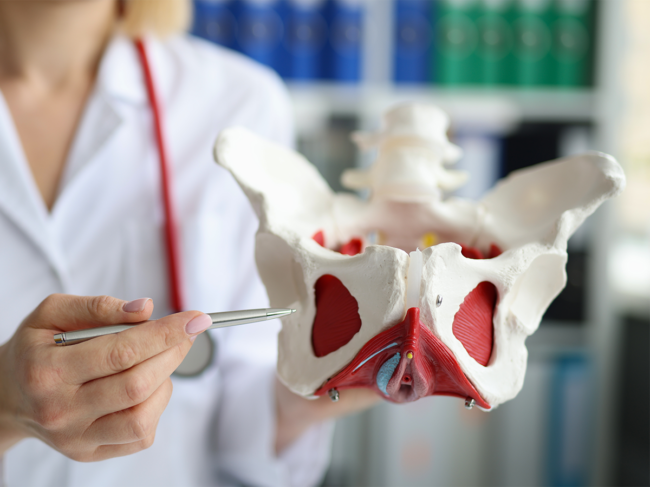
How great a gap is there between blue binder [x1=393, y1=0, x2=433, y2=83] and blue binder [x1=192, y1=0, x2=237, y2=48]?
0.43 m

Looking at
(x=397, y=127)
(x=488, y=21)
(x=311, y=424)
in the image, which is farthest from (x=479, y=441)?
(x=397, y=127)

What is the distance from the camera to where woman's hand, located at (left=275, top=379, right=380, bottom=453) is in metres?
0.59

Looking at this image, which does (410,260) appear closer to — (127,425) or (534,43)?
(127,425)

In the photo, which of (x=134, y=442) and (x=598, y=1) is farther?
(x=598, y=1)

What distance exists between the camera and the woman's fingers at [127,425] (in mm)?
377

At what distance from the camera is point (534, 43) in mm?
1423

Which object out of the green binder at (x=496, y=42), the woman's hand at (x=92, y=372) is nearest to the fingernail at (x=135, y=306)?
the woman's hand at (x=92, y=372)

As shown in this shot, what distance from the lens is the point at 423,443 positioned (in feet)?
4.72

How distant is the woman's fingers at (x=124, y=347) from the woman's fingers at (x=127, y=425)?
0.04 metres

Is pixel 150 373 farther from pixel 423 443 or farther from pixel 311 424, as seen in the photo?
pixel 423 443

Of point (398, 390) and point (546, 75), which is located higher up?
point (546, 75)

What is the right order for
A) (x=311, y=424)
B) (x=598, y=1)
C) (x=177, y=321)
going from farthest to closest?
(x=598, y=1), (x=311, y=424), (x=177, y=321)

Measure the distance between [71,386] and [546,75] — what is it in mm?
1427

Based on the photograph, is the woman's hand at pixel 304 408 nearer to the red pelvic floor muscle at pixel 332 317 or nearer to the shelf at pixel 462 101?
the red pelvic floor muscle at pixel 332 317
